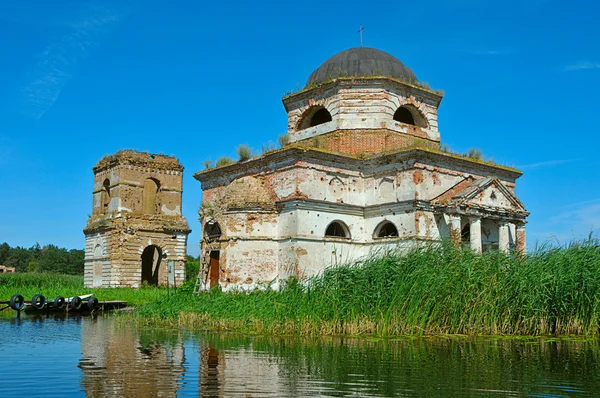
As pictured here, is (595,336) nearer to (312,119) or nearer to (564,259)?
(564,259)

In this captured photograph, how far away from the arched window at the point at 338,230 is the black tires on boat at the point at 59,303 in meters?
9.64

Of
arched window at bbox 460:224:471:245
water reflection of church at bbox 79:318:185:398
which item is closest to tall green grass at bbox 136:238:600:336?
water reflection of church at bbox 79:318:185:398

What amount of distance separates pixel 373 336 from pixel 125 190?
2315 cm

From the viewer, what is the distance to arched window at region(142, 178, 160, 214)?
35.7m

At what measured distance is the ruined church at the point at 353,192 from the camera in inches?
842

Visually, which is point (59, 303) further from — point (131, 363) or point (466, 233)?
point (131, 363)

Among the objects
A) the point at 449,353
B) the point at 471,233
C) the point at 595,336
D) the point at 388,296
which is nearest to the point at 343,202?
the point at 471,233

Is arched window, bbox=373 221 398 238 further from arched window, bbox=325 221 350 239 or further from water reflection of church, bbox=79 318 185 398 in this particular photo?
water reflection of church, bbox=79 318 185 398

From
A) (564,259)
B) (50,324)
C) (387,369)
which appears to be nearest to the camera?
(387,369)

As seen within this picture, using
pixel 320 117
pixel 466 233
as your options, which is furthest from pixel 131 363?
pixel 320 117

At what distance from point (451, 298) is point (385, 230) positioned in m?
10.1

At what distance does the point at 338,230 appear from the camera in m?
22.8

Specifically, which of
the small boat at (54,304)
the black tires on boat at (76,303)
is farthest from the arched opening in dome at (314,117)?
the black tires on boat at (76,303)

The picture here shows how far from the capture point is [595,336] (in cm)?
1230
